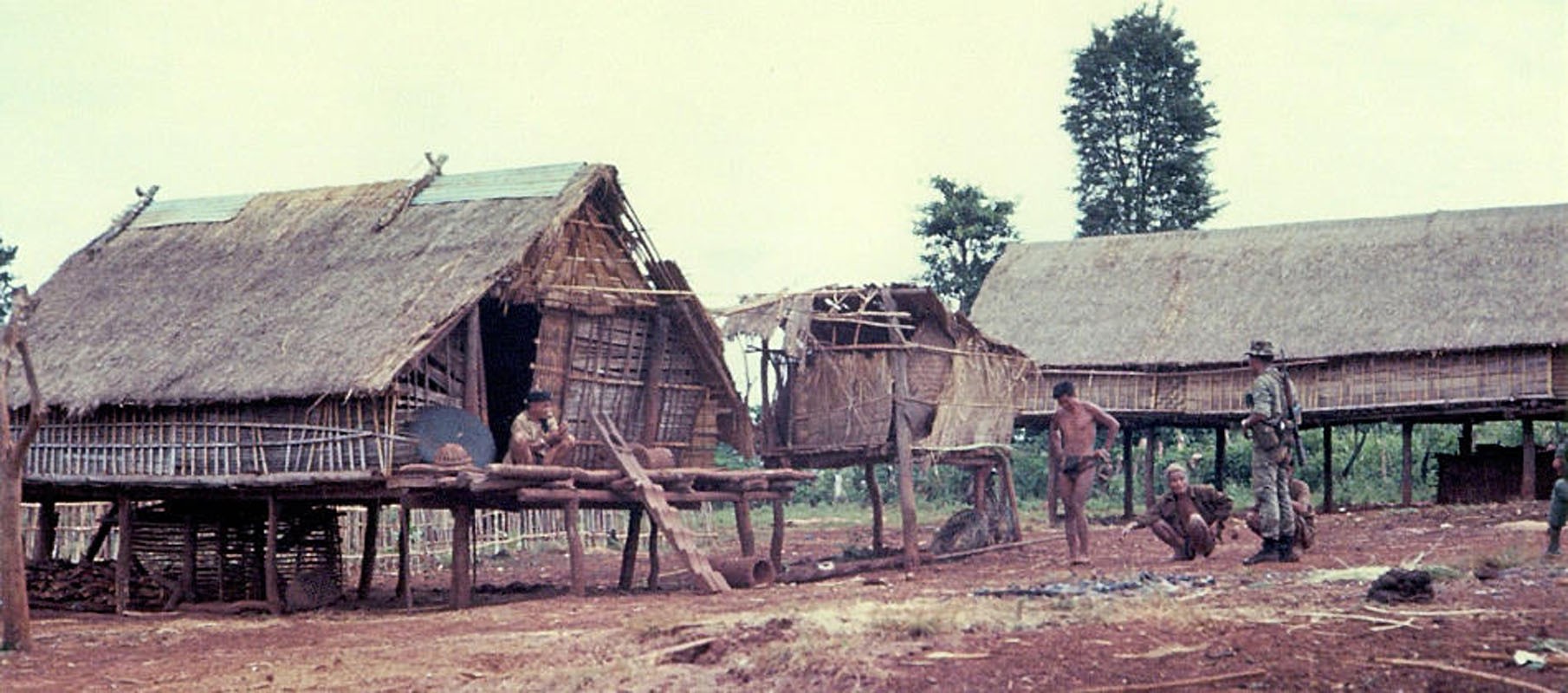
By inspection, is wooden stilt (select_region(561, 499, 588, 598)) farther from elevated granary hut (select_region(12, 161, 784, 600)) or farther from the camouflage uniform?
the camouflage uniform

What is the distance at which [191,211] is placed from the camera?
2242cm

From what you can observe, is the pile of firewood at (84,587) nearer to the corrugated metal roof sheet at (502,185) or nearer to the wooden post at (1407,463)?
the corrugated metal roof sheet at (502,185)

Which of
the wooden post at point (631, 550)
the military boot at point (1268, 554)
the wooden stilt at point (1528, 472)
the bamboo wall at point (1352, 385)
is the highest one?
the bamboo wall at point (1352, 385)

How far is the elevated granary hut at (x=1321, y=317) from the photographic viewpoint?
27297 millimetres

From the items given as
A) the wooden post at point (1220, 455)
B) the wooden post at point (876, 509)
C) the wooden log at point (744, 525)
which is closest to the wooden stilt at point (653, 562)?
the wooden log at point (744, 525)

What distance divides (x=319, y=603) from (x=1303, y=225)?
19.1 m

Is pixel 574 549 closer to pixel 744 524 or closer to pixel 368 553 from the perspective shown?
pixel 744 524

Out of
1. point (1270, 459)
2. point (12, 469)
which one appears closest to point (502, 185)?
point (12, 469)

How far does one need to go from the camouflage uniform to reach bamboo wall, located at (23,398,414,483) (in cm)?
748

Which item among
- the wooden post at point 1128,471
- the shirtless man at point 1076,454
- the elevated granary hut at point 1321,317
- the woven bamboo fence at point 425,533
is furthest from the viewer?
the wooden post at point 1128,471

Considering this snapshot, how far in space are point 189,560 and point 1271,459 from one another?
11.2m

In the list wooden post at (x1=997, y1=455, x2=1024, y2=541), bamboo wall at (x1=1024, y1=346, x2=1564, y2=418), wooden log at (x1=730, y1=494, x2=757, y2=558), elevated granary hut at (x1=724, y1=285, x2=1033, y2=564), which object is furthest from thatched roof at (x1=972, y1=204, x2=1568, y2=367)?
wooden log at (x1=730, y1=494, x2=757, y2=558)

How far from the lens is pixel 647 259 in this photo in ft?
65.1

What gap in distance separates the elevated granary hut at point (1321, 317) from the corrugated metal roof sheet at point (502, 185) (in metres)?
12.4
